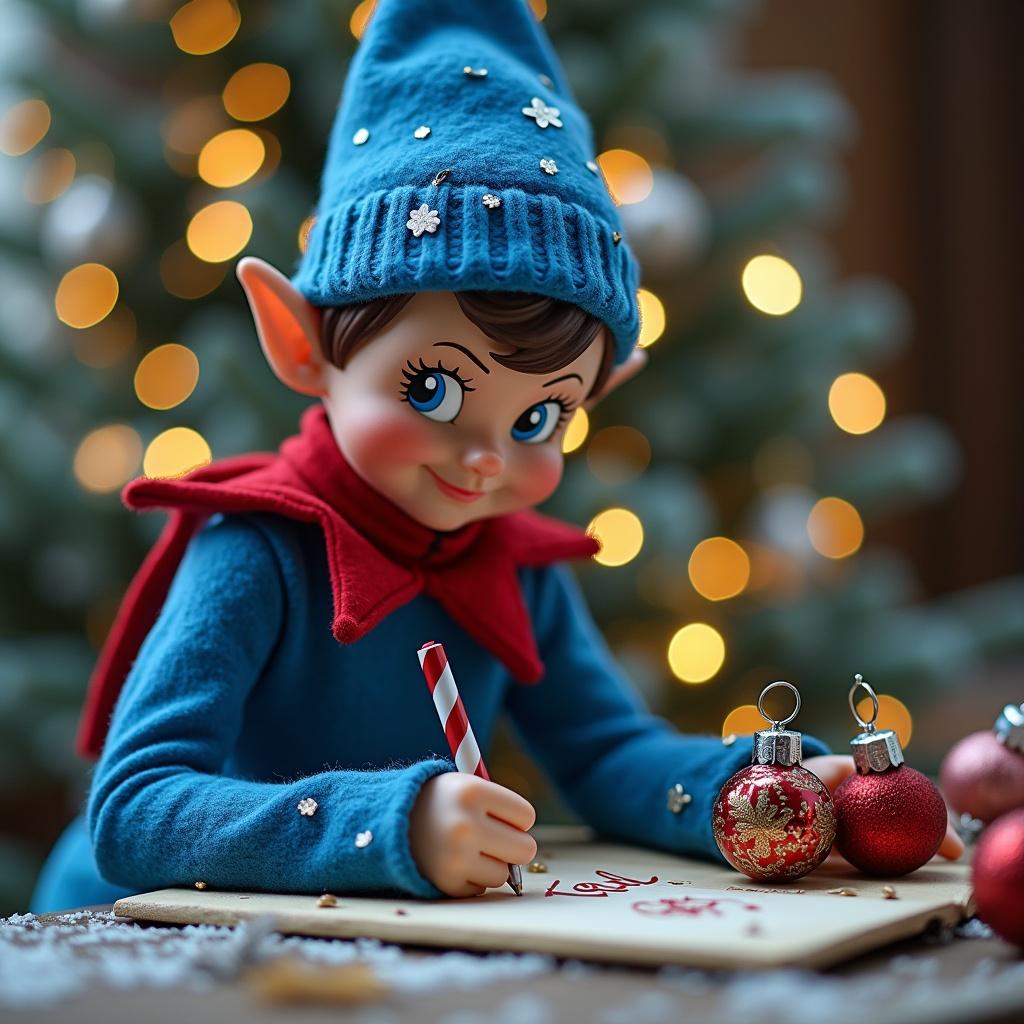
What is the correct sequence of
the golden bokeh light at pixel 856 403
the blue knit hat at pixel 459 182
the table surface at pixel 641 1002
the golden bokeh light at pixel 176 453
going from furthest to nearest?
the golden bokeh light at pixel 856 403 → the golden bokeh light at pixel 176 453 → the blue knit hat at pixel 459 182 → the table surface at pixel 641 1002

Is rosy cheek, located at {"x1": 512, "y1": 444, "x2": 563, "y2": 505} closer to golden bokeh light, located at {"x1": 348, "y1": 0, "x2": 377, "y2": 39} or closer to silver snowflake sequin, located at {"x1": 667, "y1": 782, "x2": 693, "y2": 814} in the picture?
silver snowflake sequin, located at {"x1": 667, "y1": 782, "x2": 693, "y2": 814}

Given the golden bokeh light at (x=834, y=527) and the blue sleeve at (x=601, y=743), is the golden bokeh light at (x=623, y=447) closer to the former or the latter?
the golden bokeh light at (x=834, y=527)

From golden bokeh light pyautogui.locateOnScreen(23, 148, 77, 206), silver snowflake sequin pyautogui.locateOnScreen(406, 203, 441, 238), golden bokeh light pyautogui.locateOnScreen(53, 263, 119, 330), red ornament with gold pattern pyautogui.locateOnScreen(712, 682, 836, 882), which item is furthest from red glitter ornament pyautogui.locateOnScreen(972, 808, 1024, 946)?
golden bokeh light pyautogui.locateOnScreen(23, 148, 77, 206)

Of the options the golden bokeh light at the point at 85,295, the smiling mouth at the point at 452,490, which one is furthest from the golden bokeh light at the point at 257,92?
the smiling mouth at the point at 452,490

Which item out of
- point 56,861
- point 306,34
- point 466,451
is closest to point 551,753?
point 466,451

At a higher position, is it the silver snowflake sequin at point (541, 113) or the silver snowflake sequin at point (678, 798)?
the silver snowflake sequin at point (541, 113)

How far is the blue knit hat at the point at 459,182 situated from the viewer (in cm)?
82

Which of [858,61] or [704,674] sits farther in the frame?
[858,61]

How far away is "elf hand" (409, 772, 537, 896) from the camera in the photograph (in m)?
0.70

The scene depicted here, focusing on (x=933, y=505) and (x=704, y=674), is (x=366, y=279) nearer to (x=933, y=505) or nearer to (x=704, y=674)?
(x=704, y=674)

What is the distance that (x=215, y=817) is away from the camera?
0.75m

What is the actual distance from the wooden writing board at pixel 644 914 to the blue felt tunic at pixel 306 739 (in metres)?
0.03

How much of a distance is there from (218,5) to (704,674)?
1.15 metres

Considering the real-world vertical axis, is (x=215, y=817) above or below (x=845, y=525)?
below
